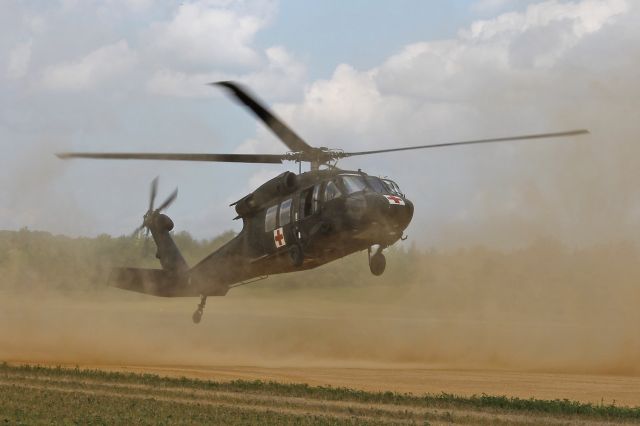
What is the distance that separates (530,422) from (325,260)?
280 inches

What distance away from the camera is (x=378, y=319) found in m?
51.7

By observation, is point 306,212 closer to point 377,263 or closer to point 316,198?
point 316,198

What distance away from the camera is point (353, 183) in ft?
72.5

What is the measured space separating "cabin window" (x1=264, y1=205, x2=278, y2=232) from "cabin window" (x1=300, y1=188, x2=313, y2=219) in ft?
4.17

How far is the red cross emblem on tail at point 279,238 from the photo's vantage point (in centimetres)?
2348

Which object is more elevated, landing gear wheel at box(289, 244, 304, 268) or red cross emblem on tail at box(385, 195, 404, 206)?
red cross emblem on tail at box(385, 195, 404, 206)

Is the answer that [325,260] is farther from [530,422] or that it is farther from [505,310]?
[505,310]

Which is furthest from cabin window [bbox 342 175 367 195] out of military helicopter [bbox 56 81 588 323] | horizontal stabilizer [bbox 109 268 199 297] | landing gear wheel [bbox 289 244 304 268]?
horizontal stabilizer [bbox 109 268 199 297]

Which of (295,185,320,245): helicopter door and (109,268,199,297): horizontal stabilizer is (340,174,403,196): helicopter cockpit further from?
(109,268,199,297): horizontal stabilizer

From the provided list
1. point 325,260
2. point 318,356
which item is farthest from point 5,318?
point 325,260

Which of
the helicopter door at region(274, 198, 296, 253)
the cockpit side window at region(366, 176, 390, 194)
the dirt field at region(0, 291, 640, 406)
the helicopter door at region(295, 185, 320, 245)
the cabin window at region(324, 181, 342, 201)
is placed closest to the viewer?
the cabin window at region(324, 181, 342, 201)

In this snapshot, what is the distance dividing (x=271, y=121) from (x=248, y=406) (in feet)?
22.1

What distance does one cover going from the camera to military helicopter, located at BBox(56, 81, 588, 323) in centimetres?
2155

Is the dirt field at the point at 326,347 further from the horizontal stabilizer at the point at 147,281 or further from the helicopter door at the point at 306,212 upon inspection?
the helicopter door at the point at 306,212
